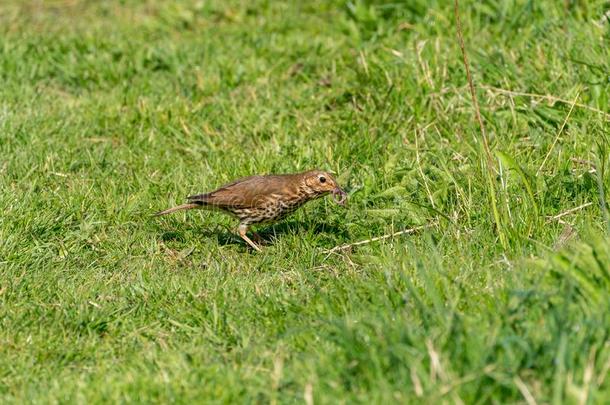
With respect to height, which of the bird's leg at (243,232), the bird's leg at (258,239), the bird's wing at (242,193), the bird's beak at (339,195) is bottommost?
the bird's leg at (258,239)

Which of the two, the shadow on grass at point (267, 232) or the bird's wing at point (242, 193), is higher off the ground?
the bird's wing at point (242, 193)

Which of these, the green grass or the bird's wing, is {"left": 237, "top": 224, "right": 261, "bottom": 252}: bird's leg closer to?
the green grass

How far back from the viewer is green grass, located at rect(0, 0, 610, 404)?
15.6 ft

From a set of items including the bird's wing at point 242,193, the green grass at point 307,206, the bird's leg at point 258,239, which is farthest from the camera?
the bird's leg at point 258,239

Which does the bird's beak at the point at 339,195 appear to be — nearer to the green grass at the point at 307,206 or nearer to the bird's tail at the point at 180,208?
the green grass at the point at 307,206

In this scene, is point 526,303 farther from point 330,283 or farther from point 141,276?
point 141,276

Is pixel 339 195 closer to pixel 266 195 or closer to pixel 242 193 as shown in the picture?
pixel 266 195

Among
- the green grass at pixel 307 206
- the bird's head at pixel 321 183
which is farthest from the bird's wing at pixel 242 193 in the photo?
the green grass at pixel 307 206

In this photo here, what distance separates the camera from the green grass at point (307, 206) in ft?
15.6

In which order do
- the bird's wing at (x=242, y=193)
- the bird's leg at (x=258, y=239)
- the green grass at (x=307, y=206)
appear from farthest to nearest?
the bird's leg at (x=258, y=239) < the bird's wing at (x=242, y=193) < the green grass at (x=307, y=206)

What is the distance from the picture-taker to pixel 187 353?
211 inches

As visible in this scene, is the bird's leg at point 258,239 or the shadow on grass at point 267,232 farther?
the bird's leg at point 258,239

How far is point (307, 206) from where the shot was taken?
300 inches

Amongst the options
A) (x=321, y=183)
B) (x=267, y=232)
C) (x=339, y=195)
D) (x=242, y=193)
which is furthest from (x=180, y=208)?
(x=339, y=195)
